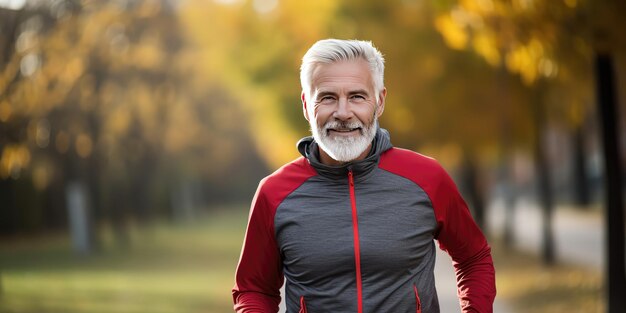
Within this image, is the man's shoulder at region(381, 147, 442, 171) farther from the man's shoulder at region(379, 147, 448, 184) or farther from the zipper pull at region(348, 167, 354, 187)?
the zipper pull at region(348, 167, 354, 187)

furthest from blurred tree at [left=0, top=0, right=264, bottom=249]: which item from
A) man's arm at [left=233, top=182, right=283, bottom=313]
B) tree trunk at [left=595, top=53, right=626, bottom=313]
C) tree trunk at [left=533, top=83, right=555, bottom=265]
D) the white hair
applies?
the white hair

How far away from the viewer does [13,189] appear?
34094 millimetres

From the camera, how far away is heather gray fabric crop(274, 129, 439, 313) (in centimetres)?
337

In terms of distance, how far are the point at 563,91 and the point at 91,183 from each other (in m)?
17.7

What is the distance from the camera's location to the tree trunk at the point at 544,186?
18.8m

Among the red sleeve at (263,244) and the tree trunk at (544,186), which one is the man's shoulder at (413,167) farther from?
the tree trunk at (544,186)

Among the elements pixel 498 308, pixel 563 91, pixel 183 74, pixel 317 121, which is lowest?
pixel 498 308

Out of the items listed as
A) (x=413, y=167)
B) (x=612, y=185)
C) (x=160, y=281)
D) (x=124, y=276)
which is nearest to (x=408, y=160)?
(x=413, y=167)

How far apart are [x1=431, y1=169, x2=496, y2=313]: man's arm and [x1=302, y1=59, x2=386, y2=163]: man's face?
349 millimetres

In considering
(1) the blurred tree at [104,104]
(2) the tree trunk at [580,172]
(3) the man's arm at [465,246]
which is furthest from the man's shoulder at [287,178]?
(2) the tree trunk at [580,172]

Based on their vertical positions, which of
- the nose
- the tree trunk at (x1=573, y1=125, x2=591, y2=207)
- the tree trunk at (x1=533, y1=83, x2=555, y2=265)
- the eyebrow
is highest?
the tree trunk at (x1=573, y1=125, x2=591, y2=207)

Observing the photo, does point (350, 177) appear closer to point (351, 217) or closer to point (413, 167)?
point (351, 217)

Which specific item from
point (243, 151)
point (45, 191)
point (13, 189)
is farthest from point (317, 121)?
point (243, 151)

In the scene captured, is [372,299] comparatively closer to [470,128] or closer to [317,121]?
[317,121]
